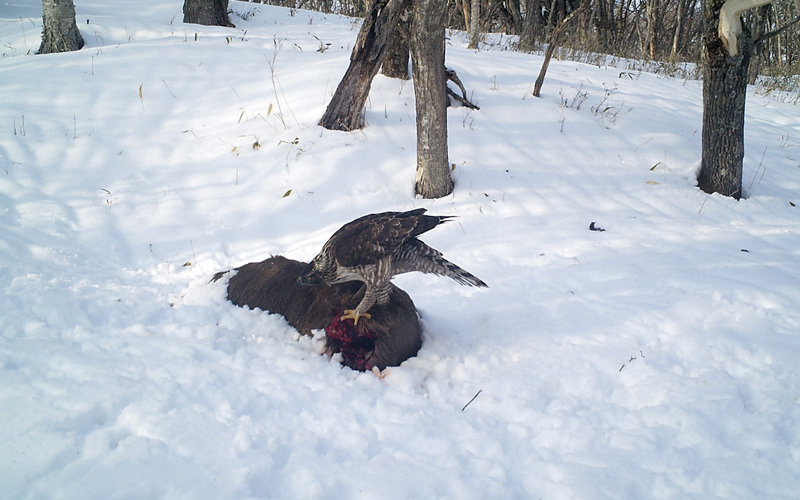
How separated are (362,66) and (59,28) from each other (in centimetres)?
526

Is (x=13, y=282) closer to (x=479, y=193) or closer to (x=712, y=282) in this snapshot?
(x=479, y=193)

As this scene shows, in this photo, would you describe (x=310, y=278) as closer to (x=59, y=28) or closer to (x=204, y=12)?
(x=59, y=28)

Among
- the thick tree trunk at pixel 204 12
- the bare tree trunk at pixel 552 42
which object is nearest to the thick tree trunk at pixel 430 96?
the bare tree trunk at pixel 552 42

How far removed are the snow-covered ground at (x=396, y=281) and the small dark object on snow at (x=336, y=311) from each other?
0.13 metres

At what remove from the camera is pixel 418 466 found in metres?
2.19

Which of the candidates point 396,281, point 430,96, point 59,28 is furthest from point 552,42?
point 59,28

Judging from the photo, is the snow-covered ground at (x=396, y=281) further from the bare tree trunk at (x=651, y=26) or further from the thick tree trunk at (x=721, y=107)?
the bare tree trunk at (x=651, y=26)

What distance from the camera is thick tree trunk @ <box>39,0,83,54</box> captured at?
7281 mm

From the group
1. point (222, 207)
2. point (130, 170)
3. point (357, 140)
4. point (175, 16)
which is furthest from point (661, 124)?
point (175, 16)

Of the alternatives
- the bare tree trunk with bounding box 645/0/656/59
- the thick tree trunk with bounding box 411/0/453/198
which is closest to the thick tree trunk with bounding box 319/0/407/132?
the thick tree trunk with bounding box 411/0/453/198

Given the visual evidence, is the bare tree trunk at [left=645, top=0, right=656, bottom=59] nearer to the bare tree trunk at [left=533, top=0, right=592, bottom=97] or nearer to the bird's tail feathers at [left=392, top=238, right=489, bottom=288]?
the bare tree trunk at [left=533, top=0, right=592, bottom=97]

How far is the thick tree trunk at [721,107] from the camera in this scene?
530 cm

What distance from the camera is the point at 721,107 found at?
5.52 m

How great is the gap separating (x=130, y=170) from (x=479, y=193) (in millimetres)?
4219
